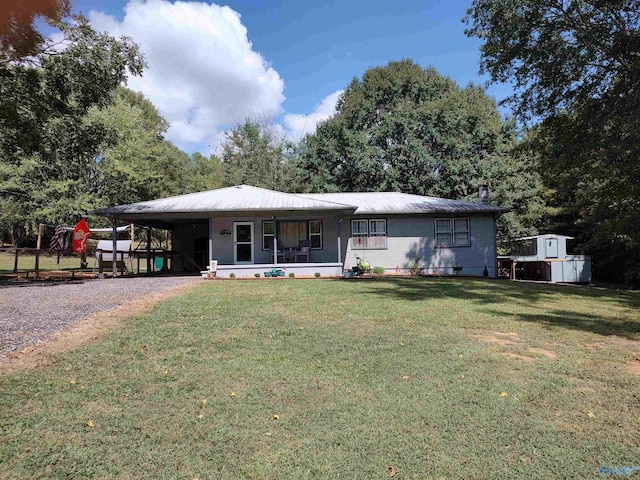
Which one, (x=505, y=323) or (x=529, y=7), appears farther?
(x=529, y=7)

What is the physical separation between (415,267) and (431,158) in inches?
458

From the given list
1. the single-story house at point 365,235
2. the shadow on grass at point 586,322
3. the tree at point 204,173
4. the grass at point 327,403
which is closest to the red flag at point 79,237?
the single-story house at point 365,235

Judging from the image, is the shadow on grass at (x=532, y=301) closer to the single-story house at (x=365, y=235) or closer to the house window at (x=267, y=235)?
the single-story house at (x=365, y=235)

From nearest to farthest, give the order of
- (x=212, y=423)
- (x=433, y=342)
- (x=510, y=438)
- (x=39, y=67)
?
(x=510, y=438) → (x=212, y=423) → (x=433, y=342) → (x=39, y=67)

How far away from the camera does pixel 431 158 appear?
87.5ft

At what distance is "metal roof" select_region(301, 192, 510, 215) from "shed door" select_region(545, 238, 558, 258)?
322cm

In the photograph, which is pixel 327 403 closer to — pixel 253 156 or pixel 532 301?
pixel 532 301

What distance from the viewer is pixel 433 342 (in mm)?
5617

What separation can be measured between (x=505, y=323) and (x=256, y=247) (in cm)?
1156

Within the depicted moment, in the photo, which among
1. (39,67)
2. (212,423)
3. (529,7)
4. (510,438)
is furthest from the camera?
(529,7)

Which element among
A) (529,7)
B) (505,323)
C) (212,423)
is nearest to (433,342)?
(505,323)

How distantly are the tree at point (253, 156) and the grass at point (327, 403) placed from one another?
1142 inches

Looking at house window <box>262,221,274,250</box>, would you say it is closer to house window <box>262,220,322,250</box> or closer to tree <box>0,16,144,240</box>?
house window <box>262,220,322,250</box>

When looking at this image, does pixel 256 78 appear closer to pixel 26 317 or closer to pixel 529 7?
pixel 529 7
